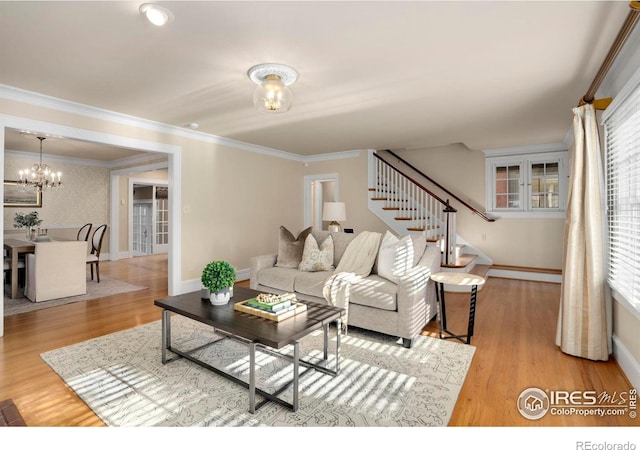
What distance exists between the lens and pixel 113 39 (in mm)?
2301

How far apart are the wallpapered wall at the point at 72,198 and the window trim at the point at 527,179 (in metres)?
8.67

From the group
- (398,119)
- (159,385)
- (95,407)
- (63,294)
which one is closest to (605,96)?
(398,119)

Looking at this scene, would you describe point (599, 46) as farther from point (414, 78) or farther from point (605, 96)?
point (414, 78)

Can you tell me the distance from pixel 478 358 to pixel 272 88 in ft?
9.28

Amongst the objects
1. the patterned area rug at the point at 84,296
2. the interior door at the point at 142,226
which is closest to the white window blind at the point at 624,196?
the patterned area rug at the point at 84,296

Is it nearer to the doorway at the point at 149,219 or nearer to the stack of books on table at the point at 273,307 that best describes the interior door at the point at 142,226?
the doorway at the point at 149,219

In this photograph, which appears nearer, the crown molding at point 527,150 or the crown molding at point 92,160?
the crown molding at point 527,150

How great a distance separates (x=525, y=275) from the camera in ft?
19.1

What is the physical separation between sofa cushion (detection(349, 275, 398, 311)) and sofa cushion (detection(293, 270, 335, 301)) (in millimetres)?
412

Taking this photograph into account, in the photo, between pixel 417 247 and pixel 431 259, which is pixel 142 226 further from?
pixel 431 259

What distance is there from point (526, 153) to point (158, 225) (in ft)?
29.6

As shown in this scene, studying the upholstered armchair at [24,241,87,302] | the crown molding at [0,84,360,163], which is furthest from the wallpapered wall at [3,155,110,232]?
the crown molding at [0,84,360,163]

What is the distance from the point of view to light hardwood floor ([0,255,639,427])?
1.93 meters

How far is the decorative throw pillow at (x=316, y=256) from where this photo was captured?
3800 millimetres
